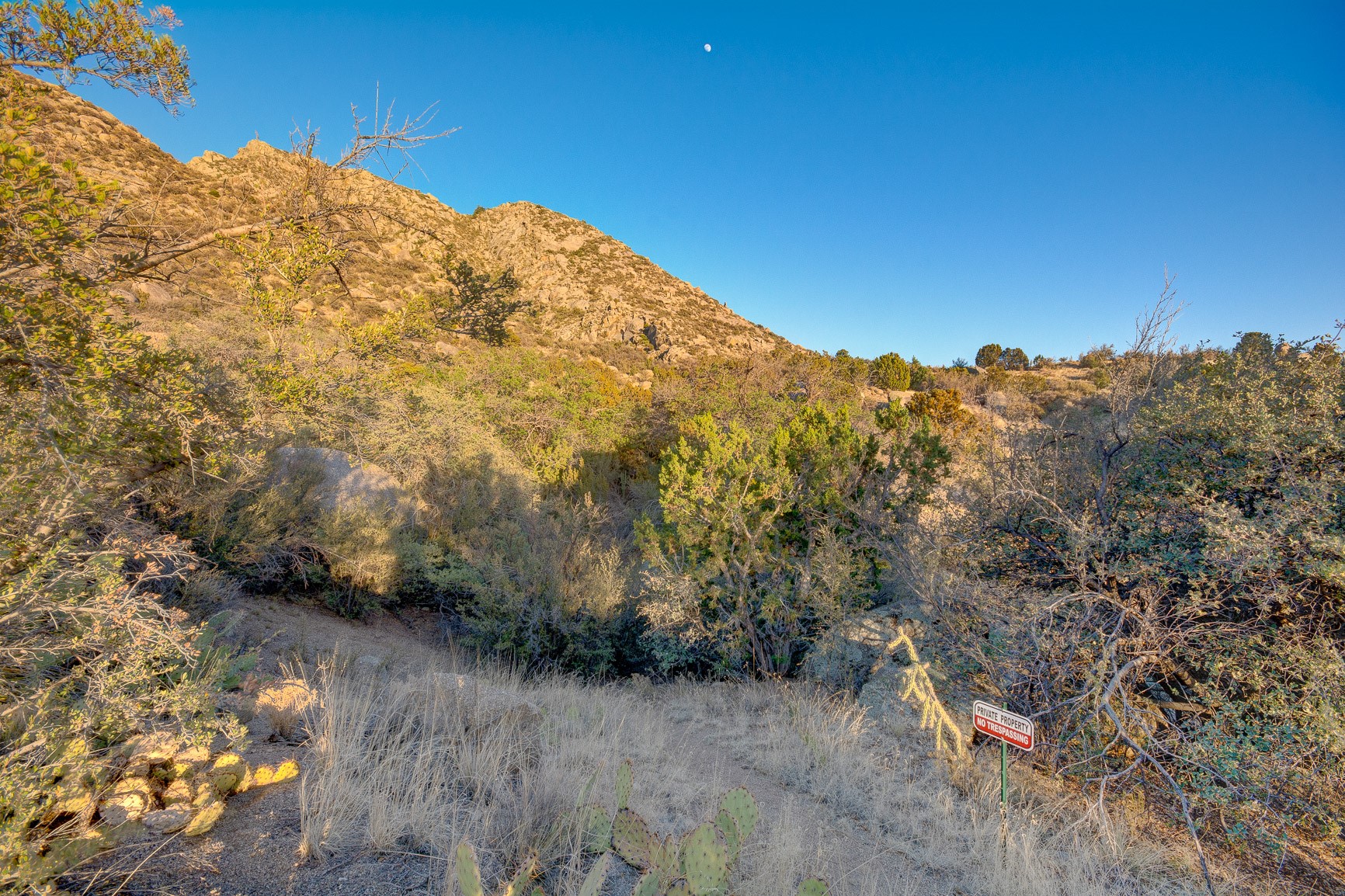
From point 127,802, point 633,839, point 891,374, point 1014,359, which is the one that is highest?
point 1014,359

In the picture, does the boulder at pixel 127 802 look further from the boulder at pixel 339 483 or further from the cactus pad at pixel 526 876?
the boulder at pixel 339 483

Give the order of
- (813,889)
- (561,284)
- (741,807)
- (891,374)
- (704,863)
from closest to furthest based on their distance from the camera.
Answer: (704,863), (813,889), (741,807), (891,374), (561,284)

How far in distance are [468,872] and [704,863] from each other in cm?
86

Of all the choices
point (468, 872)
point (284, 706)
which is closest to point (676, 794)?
point (468, 872)

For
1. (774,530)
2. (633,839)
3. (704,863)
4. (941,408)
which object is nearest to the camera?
(704,863)

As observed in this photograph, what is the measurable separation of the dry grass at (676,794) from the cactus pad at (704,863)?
0.73 metres

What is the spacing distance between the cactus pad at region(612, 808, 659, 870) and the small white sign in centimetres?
265

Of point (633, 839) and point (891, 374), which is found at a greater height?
point (891, 374)

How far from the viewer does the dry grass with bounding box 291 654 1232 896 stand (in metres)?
2.68

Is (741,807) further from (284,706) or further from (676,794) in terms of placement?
(284,706)

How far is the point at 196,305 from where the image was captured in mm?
16812

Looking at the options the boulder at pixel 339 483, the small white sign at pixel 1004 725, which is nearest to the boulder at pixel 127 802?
the small white sign at pixel 1004 725

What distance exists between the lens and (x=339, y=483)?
982 cm

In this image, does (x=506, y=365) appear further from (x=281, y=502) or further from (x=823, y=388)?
(x=823, y=388)
